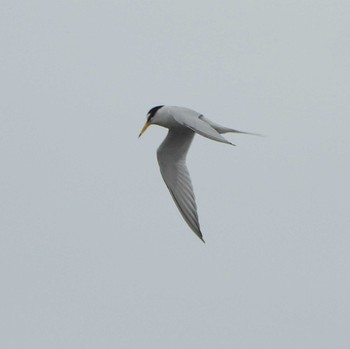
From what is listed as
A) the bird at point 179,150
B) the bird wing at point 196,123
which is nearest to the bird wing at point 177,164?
the bird at point 179,150

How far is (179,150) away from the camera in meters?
18.2

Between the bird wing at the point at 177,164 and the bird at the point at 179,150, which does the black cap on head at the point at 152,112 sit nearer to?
the bird at the point at 179,150

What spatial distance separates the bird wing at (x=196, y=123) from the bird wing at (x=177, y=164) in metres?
1.60

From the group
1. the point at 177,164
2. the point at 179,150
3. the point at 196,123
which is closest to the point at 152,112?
the point at 179,150

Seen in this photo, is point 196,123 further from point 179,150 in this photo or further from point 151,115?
point 179,150

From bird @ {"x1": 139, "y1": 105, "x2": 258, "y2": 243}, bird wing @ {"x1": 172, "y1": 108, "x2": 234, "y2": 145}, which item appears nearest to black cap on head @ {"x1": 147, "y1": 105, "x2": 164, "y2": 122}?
bird @ {"x1": 139, "y1": 105, "x2": 258, "y2": 243}

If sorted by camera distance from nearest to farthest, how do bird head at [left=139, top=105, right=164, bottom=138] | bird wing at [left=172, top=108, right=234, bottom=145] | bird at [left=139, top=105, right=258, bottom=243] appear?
bird wing at [left=172, top=108, right=234, bottom=145], bird at [left=139, top=105, right=258, bottom=243], bird head at [left=139, top=105, right=164, bottom=138]

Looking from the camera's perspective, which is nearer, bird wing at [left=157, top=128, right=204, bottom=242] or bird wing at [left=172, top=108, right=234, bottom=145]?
bird wing at [left=172, top=108, right=234, bottom=145]

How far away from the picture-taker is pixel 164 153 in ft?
59.5

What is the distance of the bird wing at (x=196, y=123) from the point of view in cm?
1392

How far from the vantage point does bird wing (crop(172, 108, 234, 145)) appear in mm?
13922

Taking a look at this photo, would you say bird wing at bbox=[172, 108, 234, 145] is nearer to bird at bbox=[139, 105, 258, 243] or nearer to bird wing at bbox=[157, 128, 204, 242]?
bird at bbox=[139, 105, 258, 243]

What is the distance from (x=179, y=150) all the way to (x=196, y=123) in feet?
10.0

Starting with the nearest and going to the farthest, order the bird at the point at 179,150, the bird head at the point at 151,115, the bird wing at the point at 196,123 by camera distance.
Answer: the bird wing at the point at 196,123 < the bird at the point at 179,150 < the bird head at the point at 151,115
